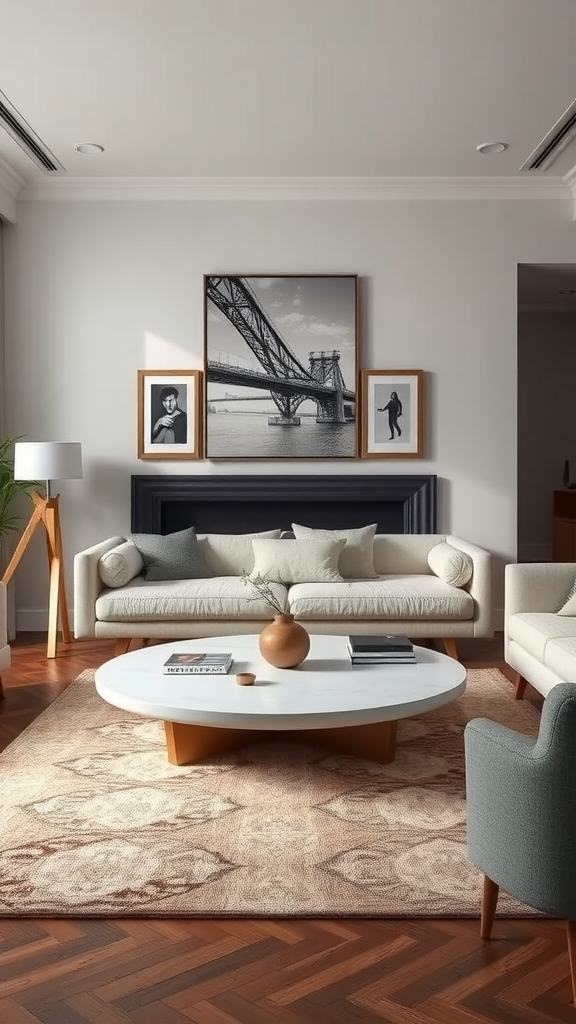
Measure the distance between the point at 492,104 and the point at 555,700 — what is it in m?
3.89

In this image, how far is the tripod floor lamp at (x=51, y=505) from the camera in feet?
17.9

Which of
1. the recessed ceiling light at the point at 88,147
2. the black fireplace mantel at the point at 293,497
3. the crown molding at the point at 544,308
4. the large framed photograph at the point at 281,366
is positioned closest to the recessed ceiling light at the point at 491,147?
the large framed photograph at the point at 281,366

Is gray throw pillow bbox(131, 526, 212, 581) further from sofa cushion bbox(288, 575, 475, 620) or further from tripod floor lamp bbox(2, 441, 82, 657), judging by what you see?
sofa cushion bbox(288, 575, 475, 620)

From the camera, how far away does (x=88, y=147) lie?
5.39 meters

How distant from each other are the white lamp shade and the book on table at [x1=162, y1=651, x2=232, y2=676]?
2.21 m

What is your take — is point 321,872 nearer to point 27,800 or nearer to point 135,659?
point 27,800

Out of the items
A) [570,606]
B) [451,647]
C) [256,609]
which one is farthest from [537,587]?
[256,609]

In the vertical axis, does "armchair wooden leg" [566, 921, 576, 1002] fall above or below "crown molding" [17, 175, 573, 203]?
below

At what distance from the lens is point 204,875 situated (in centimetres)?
249

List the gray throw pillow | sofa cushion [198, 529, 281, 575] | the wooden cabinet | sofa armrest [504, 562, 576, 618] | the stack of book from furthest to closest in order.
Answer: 1. the wooden cabinet
2. sofa cushion [198, 529, 281, 575]
3. the gray throw pillow
4. sofa armrest [504, 562, 576, 618]
5. the stack of book

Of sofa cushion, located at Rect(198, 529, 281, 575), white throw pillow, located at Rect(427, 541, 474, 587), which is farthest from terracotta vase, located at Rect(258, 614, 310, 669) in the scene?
sofa cushion, located at Rect(198, 529, 281, 575)

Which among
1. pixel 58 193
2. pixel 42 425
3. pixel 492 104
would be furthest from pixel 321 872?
pixel 58 193

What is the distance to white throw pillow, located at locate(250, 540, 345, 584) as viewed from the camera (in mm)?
5250

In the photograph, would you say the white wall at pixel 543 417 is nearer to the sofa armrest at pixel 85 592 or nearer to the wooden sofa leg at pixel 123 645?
the wooden sofa leg at pixel 123 645
